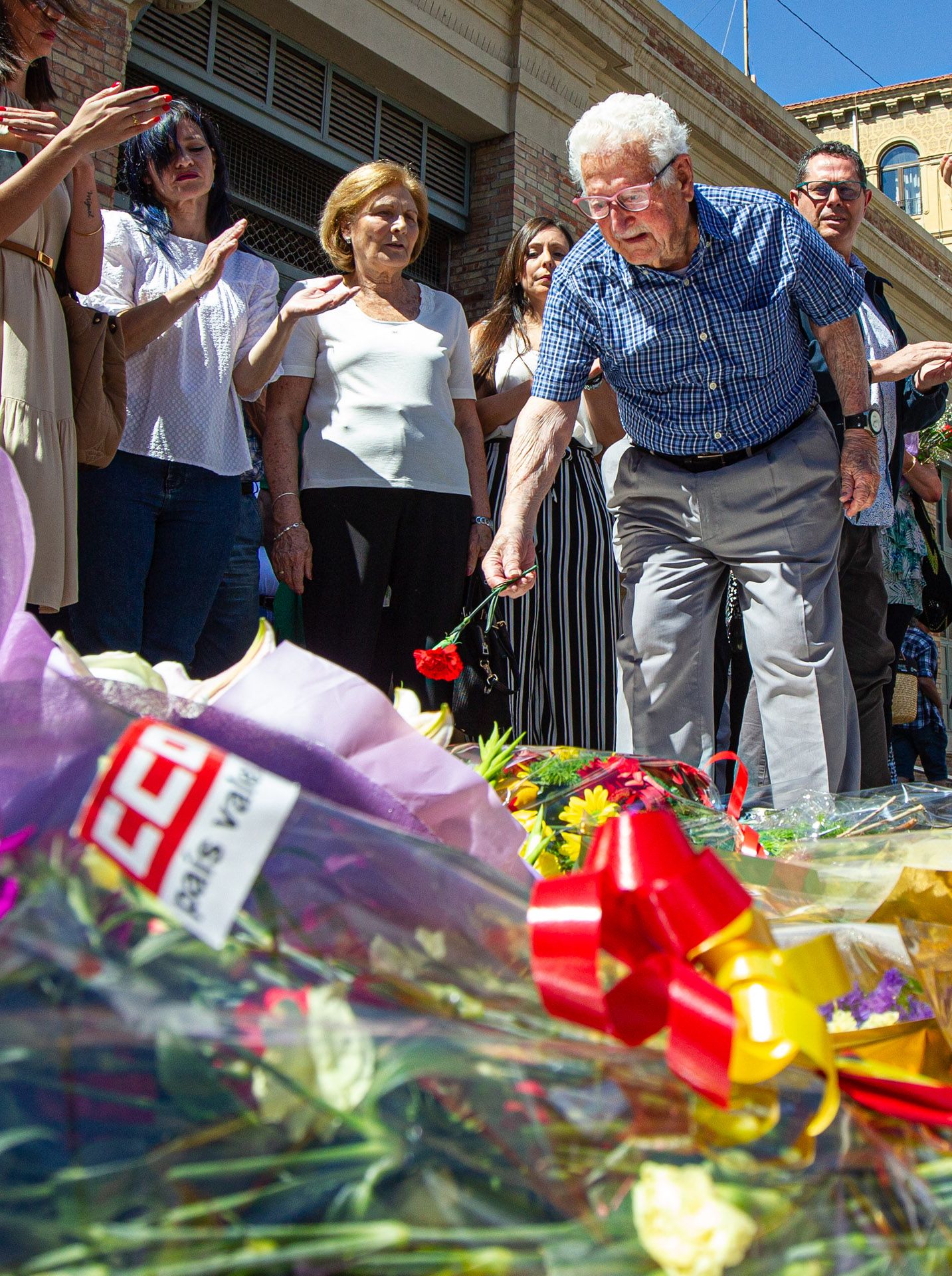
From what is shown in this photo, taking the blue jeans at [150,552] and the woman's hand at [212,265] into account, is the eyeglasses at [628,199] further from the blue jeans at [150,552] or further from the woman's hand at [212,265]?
the blue jeans at [150,552]

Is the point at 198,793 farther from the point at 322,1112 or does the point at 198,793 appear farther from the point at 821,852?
the point at 821,852

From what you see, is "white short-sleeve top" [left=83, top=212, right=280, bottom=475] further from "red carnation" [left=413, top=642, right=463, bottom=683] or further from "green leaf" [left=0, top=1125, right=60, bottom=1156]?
"green leaf" [left=0, top=1125, right=60, bottom=1156]

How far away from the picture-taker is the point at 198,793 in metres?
0.57

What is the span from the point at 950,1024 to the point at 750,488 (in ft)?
7.98

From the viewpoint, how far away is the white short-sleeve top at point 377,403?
3.67 meters

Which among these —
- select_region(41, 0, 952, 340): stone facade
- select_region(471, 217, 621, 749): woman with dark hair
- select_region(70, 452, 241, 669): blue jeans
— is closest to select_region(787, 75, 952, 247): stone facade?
select_region(41, 0, 952, 340): stone facade

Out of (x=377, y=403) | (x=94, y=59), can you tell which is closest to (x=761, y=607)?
(x=377, y=403)

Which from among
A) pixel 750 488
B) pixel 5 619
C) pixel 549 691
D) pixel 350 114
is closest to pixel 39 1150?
pixel 5 619

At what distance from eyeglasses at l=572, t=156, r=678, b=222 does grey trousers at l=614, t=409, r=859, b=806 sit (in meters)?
0.67

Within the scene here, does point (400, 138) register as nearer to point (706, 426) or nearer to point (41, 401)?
point (706, 426)

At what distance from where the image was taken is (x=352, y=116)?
8.10m

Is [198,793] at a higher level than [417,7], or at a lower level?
lower

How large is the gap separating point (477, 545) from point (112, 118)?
160cm

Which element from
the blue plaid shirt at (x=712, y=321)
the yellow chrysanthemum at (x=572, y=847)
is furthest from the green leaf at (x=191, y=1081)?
the blue plaid shirt at (x=712, y=321)
